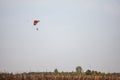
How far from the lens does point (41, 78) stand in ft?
106

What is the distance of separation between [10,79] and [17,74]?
2.52m

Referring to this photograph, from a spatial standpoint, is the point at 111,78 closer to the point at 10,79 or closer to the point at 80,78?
the point at 80,78

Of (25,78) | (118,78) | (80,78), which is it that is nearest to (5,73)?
(25,78)

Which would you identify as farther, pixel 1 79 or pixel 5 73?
pixel 5 73

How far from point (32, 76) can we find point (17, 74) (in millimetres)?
2923

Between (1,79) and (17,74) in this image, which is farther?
(17,74)

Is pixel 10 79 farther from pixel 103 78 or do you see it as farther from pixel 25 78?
pixel 103 78

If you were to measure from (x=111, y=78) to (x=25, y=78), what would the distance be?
12.8 m

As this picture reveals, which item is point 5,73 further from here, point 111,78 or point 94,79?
point 111,78

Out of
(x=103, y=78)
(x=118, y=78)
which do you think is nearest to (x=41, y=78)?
(x=103, y=78)

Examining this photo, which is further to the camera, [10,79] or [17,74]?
[17,74]

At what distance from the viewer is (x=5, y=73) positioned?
34.8 metres

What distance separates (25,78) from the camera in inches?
1283

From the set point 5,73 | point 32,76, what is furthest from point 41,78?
point 5,73
